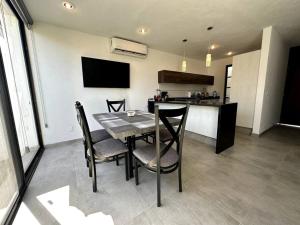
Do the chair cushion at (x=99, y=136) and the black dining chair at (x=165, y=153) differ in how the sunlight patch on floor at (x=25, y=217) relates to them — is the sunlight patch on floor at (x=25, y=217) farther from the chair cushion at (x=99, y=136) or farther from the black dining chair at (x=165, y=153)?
the black dining chair at (x=165, y=153)

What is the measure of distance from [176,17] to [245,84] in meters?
2.73

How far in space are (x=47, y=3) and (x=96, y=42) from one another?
1.19m

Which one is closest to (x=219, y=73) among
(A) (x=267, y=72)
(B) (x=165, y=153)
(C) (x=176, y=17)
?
(A) (x=267, y=72)

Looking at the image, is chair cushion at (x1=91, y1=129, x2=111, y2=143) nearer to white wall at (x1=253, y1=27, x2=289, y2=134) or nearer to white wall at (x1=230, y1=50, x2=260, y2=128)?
white wall at (x1=253, y1=27, x2=289, y2=134)

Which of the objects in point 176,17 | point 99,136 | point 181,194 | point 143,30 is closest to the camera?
point 181,194

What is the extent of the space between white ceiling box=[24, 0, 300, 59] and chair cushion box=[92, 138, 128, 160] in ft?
7.29

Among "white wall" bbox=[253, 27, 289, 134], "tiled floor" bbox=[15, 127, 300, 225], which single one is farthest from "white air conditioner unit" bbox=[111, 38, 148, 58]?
"white wall" bbox=[253, 27, 289, 134]

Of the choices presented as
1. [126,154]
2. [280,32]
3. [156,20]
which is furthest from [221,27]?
[126,154]

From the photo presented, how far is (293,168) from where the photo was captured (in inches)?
77.7

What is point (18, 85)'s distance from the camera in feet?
7.37

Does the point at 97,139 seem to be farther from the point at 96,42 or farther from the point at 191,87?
the point at 191,87

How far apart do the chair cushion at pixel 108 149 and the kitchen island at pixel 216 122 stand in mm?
1413

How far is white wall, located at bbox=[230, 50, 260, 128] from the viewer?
348cm

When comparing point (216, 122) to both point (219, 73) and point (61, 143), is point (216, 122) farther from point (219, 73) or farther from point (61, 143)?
point (219, 73)
